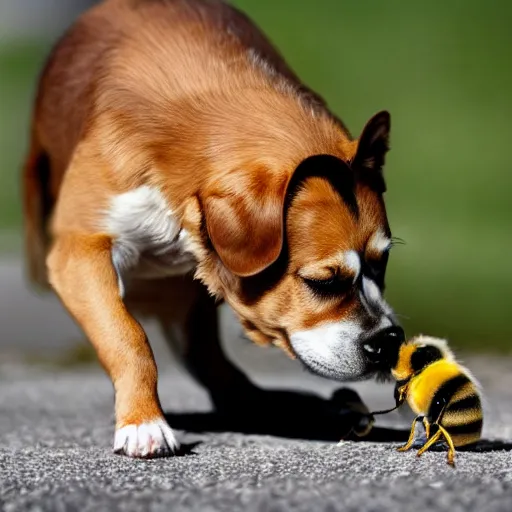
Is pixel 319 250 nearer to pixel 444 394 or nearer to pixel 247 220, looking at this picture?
pixel 247 220

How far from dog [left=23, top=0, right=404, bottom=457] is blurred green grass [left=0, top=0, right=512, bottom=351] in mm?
3943

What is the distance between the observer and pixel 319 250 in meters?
4.34

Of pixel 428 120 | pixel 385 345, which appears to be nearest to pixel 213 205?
pixel 385 345

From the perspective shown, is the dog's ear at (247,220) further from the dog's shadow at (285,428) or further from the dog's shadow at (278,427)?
the dog's shadow at (278,427)

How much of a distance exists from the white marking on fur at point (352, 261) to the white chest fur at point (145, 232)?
0.69m

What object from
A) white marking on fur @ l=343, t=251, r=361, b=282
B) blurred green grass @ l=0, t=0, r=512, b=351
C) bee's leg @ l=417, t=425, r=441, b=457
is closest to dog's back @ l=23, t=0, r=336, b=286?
white marking on fur @ l=343, t=251, r=361, b=282

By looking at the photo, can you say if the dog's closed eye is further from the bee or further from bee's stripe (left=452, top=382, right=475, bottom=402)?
bee's stripe (left=452, top=382, right=475, bottom=402)

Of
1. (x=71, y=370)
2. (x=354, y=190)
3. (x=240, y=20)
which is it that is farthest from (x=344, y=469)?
(x=71, y=370)

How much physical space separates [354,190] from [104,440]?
1465mm

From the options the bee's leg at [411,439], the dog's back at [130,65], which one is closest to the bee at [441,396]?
the bee's leg at [411,439]

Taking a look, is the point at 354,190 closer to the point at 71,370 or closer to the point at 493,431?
the point at 493,431

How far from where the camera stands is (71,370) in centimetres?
Result: 797

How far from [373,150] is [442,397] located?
106 centimetres

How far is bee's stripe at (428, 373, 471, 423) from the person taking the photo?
160 inches
